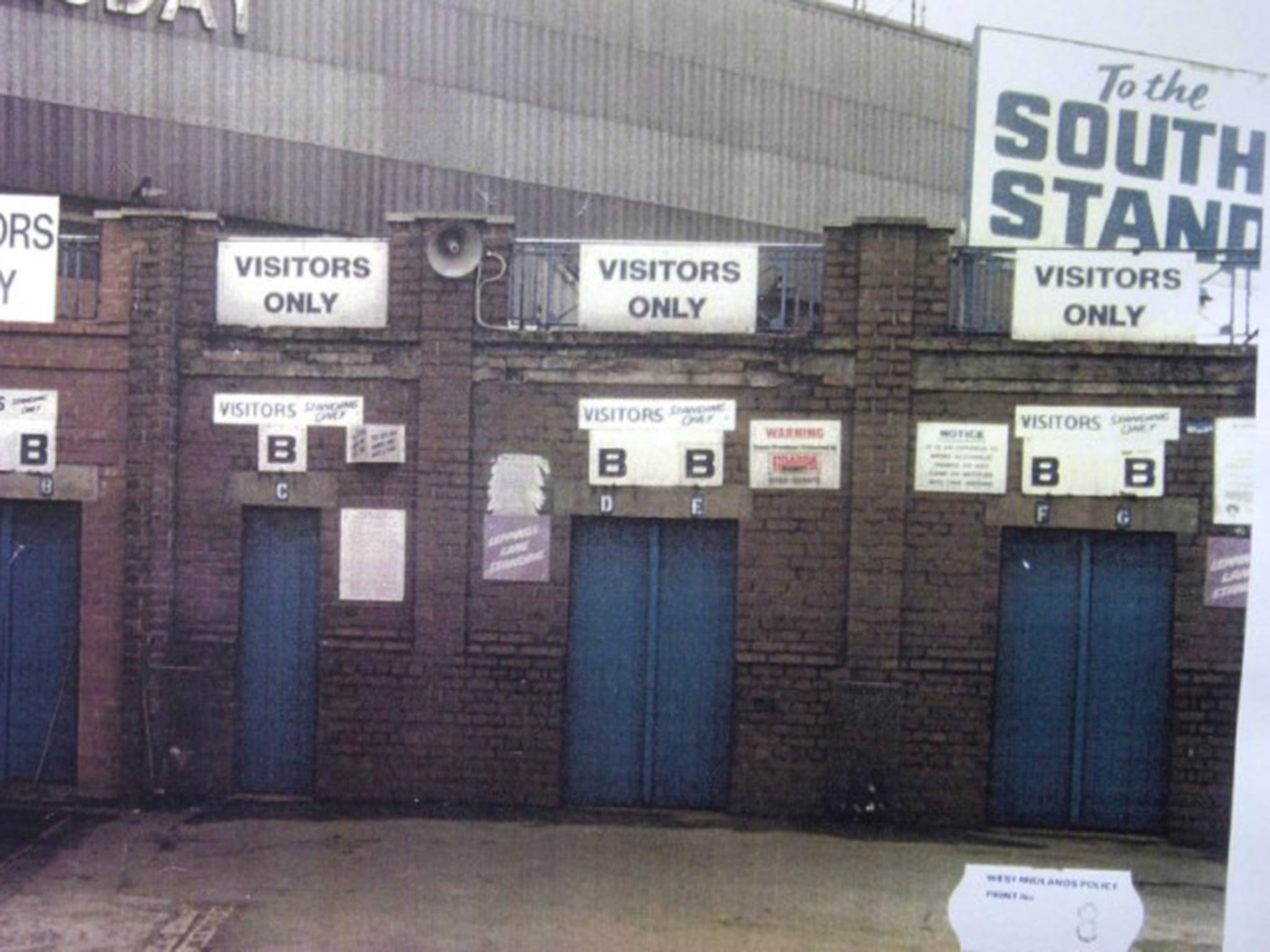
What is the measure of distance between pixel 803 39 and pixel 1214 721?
4355 millimetres

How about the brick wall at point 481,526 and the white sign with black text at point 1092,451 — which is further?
the brick wall at point 481,526

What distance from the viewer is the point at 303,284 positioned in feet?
24.2

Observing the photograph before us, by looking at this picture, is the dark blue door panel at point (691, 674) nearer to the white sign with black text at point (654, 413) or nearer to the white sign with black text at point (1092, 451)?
the white sign with black text at point (654, 413)

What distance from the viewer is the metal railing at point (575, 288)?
7.49 meters

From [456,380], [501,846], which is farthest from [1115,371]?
[501,846]

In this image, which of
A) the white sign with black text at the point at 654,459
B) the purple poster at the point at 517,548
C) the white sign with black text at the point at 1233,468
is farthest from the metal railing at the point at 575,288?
the white sign with black text at the point at 1233,468

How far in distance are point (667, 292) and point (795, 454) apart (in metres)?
1.18

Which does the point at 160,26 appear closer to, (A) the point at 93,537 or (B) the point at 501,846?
(A) the point at 93,537

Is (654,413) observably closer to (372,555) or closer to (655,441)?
(655,441)

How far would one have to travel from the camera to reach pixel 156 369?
7.38m

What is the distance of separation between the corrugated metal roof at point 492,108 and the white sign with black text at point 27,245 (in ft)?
1.15

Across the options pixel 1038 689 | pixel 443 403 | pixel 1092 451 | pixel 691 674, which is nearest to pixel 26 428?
pixel 443 403

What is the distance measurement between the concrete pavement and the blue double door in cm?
24

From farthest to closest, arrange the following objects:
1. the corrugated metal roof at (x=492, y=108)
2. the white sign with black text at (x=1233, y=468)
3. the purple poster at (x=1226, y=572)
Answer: the purple poster at (x=1226, y=572) → the white sign with black text at (x=1233, y=468) → the corrugated metal roof at (x=492, y=108)
